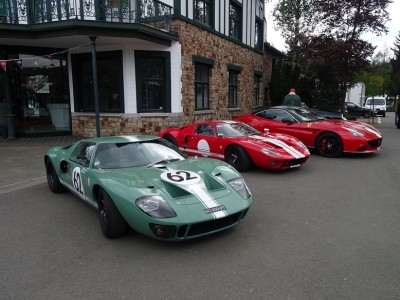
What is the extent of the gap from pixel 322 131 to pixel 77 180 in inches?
264

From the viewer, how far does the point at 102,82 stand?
12562 millimetres

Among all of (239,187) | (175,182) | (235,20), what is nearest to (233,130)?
(239,187)

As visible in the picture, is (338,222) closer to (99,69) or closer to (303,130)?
(303,130)

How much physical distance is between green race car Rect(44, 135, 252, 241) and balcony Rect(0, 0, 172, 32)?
7.05 m

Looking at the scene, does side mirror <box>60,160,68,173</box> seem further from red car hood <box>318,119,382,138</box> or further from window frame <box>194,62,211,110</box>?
window frame <box>194,62,211,110</box>

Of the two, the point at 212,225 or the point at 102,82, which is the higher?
the point at 102,82

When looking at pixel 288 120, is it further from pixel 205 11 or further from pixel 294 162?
pixel 205 11

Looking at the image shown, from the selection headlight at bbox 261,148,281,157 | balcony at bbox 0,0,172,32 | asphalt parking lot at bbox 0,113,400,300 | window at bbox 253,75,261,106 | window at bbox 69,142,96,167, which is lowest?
asphalt parking lot at bbox 0,113,400,300

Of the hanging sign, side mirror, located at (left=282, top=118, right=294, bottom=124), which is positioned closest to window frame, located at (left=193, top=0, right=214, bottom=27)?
side mirror, located at (left=282, top=118, right=294, bottom=124)

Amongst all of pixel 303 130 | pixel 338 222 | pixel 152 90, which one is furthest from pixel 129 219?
pixel 152 90

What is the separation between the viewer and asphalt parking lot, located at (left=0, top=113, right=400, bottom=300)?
2906mm

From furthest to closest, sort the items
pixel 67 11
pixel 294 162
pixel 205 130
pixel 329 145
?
1. pixel 67 11
2. pixel 329 145
3. pixel 205 130
4. pixel 294 162

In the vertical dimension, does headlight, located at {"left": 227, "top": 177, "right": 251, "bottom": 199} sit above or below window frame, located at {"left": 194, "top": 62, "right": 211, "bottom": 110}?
below

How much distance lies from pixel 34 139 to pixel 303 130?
9254 mm
